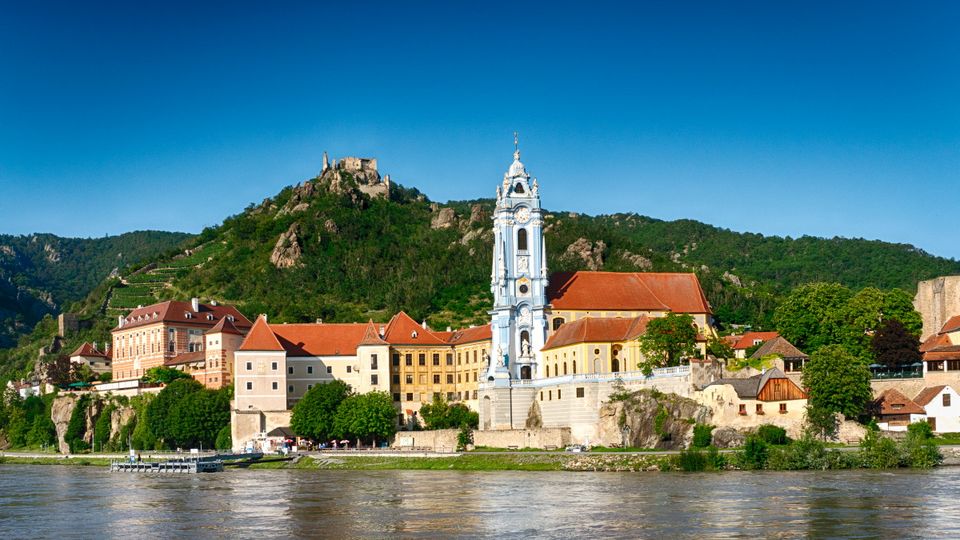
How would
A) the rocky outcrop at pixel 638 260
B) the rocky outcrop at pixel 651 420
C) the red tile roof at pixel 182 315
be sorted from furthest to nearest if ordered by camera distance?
the rocky outcrop at pixel 638 260 → the red tile roof at pixel 182 315 → the rocky outcrop at pixel 651 420

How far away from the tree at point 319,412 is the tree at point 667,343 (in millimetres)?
24769

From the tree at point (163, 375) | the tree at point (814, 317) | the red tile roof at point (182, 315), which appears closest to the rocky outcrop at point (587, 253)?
the red tile roof at point (182, 315)

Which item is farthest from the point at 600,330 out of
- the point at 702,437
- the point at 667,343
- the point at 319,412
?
the point at 319,412

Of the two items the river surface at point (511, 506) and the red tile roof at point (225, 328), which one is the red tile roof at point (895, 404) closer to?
the river surface at point (511, 506)

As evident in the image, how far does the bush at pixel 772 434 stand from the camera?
72.8 meters

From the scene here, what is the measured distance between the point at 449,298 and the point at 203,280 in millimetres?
32135

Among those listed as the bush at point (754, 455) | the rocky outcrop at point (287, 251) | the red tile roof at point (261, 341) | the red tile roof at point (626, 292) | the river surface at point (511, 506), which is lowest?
the river surface at point (511, 506)

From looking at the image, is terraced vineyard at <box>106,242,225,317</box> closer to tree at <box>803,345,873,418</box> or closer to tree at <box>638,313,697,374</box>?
tree at <box>638,313,697,374</box>

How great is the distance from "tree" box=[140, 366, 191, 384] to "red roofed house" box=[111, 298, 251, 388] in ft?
3.63

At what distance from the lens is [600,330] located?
90875 millimetres

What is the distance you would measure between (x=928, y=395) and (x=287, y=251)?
94.5m

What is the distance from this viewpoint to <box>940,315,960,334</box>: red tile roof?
8769 cm

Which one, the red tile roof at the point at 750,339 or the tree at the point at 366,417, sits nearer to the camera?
the tree at the point at 366,417

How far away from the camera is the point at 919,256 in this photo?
18650 cm
